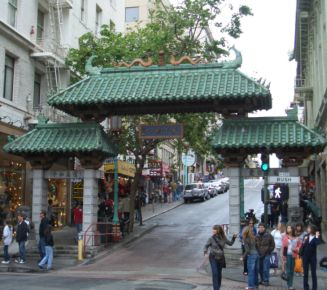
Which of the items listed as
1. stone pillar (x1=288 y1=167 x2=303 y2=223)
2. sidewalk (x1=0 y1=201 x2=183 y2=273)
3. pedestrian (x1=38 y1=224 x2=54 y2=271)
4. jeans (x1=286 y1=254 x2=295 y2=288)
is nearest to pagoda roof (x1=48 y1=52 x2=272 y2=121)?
stone pillar (x1=288 y1=167 x2=303 y2=223)

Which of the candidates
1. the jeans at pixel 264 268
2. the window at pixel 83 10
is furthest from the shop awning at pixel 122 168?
the jeans at pixel 264 268

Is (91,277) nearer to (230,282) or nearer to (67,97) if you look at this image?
(230,282)

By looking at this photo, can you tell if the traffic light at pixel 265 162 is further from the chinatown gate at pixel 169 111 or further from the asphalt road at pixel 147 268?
the asphalt road at pixel 147 268

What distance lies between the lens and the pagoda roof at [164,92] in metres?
18.9

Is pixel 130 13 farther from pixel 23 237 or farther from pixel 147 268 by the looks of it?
pixel 147 268

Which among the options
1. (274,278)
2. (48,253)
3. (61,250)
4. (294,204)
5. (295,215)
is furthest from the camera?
(61,250)

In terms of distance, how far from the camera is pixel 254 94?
18281mm

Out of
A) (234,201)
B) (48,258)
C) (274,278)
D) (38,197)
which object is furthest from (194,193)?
(274,278)

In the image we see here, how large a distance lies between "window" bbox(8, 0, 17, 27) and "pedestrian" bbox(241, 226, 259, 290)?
1720 cm

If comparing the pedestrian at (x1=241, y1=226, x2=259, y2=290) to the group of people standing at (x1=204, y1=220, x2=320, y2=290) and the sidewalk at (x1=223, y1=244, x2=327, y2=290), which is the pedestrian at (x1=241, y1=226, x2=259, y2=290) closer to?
the group of people standing at (x1=204, y1=220, x2=320, y2=290)

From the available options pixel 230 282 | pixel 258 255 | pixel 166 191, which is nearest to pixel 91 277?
pixel 230 282

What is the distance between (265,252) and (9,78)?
1631 centimetres

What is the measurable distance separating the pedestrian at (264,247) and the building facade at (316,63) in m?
8.23

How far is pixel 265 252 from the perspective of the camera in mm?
14633
